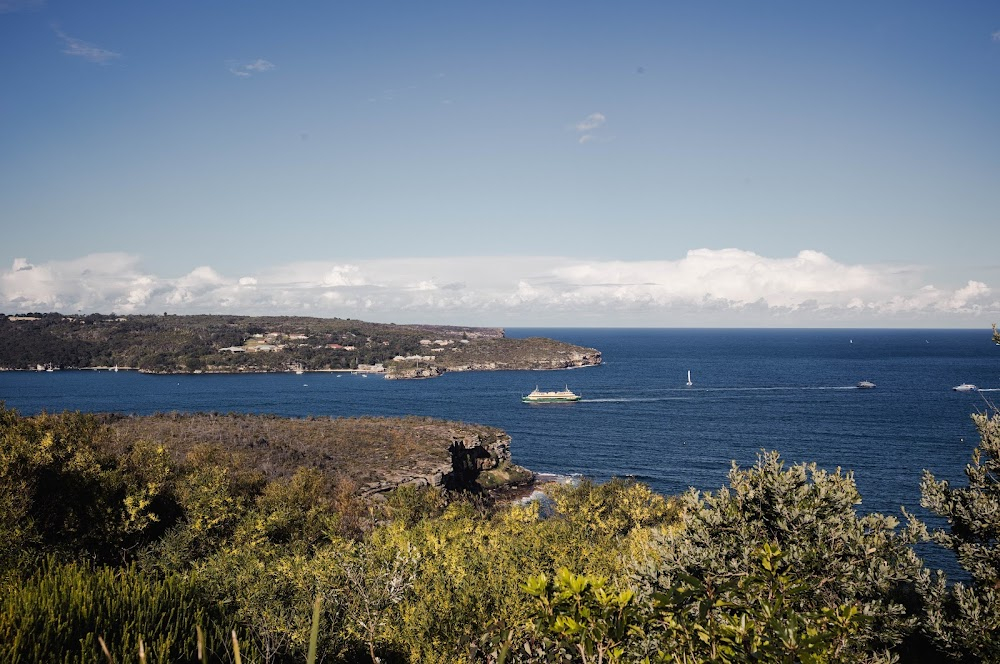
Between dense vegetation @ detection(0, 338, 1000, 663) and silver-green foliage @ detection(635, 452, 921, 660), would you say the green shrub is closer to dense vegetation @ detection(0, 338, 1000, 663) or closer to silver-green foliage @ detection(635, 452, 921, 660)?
dense vegetation @ detection(0, 338, 1000, 663)

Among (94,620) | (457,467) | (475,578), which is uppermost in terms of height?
(94,620)

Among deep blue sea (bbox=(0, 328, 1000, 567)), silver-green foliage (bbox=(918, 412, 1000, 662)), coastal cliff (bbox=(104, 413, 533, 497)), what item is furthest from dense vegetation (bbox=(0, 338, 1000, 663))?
deep blue sea (bbox=(0, 328, 1000, 567))

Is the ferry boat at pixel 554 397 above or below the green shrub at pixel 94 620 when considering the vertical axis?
below

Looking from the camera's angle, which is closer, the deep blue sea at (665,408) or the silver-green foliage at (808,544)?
the silver-green foliage at (808,544)

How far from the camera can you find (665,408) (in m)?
123

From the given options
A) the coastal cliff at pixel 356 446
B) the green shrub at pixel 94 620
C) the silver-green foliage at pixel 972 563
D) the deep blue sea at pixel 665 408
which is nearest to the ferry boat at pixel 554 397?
the deep blue sea at pixel 665 408

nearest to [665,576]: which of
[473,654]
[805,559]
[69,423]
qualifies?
[805,559]

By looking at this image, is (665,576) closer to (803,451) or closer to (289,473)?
(289,473)

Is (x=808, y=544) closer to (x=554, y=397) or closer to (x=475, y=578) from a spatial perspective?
(x=475, y=578)

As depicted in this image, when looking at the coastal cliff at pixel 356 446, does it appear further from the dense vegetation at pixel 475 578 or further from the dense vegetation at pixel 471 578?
the dense vegetation at pixel 475 578

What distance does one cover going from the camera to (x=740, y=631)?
6180mm

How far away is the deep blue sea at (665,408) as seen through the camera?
3022 inches

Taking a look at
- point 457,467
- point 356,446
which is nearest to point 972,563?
point 356,446

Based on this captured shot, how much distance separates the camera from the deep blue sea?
252ft
